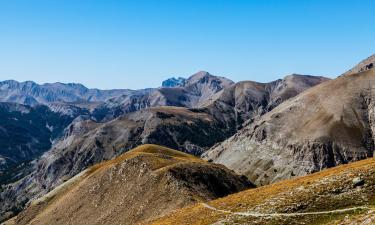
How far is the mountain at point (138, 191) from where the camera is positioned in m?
107

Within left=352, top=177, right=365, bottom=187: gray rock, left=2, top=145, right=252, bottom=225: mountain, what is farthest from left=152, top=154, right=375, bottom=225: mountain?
left=2, top=145, right=252, bottom=225: mountain

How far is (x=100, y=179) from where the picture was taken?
132 meters

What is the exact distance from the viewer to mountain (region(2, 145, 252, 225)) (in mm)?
106562

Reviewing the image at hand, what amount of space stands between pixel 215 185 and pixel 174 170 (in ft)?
41.3

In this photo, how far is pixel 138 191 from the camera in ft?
378

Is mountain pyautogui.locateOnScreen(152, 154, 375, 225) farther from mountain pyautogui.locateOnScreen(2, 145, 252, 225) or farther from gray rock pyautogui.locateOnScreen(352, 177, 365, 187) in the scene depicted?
mountain pyautogui.locateOnScreen(2, 145, 252, 225)

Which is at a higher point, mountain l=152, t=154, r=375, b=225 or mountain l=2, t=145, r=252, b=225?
mountain l=152, t=154, r=375, b=225

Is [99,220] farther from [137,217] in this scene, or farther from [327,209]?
[327,209]

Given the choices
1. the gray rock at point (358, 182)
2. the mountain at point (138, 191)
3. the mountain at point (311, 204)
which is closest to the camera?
the mountain at point (311, 204)

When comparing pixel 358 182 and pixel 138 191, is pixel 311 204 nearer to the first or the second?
pixel 358 182

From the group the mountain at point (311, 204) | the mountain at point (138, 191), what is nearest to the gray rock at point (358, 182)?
the mountain at point (311, 204)

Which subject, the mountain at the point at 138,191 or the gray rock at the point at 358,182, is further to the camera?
the mountain at the point at 138,191

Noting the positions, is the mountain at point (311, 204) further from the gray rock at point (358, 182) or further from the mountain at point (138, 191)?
the mountain at point (138, 191)

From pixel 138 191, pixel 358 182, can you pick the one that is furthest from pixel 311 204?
pixel 138 191
